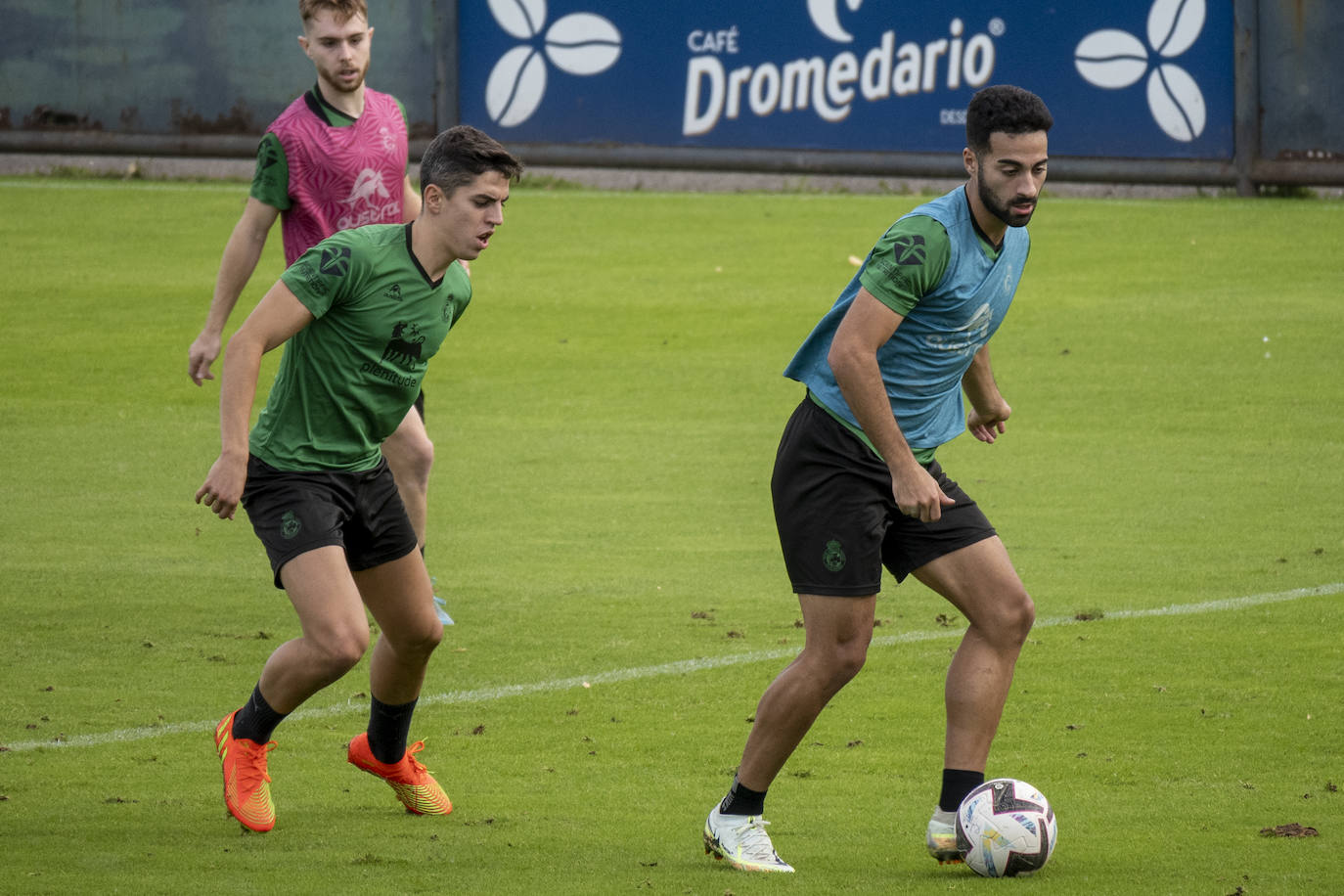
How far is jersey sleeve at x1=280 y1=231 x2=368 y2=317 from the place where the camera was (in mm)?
5254

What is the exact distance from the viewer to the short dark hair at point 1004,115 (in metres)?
5.05

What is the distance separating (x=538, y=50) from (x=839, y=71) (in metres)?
3.28

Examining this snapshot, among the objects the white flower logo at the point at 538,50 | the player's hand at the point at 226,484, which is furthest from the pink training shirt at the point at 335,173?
the white flower logo at the point at 538,50

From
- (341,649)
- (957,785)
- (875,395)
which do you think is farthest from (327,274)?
(957,785)

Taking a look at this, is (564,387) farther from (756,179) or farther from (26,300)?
(756,179)

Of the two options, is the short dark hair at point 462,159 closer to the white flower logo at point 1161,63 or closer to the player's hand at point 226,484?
the player's hand at point 226,484

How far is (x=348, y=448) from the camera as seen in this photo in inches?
218

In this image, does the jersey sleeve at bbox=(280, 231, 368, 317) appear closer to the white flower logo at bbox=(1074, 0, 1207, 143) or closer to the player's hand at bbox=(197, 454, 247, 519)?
the player's hand at bbox=(197, 454, 247, 519)

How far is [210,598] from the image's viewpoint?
8.71 metres

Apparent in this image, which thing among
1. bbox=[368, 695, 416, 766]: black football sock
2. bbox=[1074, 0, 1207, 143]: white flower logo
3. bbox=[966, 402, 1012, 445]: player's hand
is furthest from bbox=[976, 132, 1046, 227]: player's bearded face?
bbox=[1074, 0, 1207, 143]: white flower logo

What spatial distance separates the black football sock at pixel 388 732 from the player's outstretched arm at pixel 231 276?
1784 mm

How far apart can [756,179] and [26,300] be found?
27.5 ft

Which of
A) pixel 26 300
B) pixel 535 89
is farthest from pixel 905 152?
pixel 26 300

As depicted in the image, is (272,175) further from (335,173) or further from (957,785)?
(957,785)
